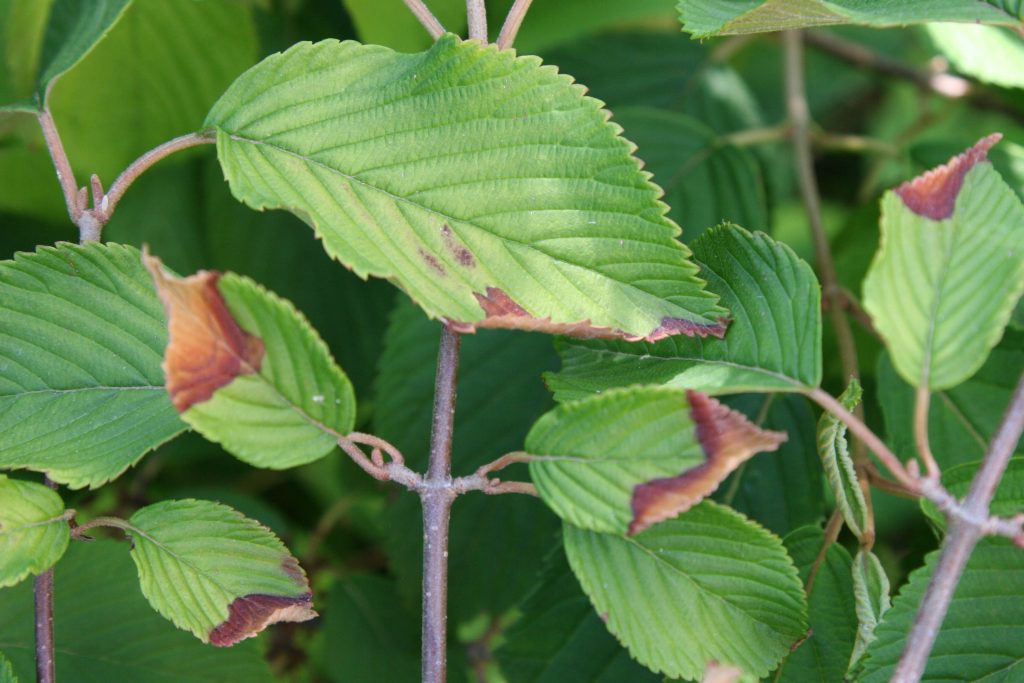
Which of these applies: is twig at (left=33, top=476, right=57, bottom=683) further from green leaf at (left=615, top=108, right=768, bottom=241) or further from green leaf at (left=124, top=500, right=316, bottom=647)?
green leaf at (left=615, top=108, right=768, bottom=241)

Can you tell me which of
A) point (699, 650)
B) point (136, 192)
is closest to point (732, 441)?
point (699, 650)

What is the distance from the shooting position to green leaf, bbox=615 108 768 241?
975 millimetres

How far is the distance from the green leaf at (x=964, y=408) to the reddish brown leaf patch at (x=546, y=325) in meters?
0.33

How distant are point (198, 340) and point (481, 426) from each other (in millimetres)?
460

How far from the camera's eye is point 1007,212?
0.52 m

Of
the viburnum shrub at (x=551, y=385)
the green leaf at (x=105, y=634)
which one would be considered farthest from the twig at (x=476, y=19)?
the green leaf at (x=105, y=634)

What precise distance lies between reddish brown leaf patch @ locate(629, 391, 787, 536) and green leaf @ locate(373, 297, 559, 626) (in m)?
0.40

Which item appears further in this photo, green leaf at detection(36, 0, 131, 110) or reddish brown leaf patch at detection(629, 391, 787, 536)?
green leaf at detection(36, 0, 131, 110)

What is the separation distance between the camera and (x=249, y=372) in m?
0.47

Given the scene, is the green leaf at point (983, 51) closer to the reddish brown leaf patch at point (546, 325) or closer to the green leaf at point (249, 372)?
the reddish brown leaf patch at point (546, 325)

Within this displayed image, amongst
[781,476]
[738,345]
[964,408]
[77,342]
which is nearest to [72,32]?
[77,342]

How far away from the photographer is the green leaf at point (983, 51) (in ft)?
3.01

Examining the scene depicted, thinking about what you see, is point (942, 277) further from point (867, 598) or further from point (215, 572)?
point (215, 572)

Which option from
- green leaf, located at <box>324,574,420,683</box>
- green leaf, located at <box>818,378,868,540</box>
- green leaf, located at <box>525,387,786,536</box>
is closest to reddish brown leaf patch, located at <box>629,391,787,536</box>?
green leaf, located at <box>525,387,786,536</box>
